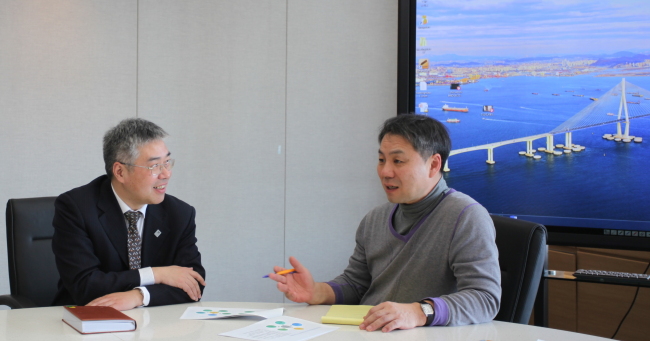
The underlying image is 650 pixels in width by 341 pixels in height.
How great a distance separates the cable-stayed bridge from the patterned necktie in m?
1.42

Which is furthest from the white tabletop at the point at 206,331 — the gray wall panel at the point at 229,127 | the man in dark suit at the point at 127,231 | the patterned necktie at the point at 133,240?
the gray wall panel at the point at 229,127

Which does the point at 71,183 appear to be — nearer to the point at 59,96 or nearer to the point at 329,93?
the point at 59,96

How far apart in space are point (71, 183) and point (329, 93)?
1.76 meters

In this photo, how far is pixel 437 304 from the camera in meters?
1.66

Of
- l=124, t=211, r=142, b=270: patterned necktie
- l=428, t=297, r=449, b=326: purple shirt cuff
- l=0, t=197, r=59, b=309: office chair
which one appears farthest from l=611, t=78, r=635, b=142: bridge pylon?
l=0, t=197, r=59, b=309: office chair

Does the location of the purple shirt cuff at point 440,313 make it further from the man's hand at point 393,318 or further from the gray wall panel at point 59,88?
the gray wall panel at point 59,88

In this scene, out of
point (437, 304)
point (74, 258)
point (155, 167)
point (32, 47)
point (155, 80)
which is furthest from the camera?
point (155, 80)

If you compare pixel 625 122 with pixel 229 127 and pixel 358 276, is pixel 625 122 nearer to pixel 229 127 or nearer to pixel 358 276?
pixel 358 276

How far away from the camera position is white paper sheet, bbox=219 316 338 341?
1.56 metres

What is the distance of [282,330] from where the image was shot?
1.64 m

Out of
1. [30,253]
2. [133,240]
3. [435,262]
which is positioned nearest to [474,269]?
[435,262]

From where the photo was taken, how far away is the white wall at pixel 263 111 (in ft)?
13.0

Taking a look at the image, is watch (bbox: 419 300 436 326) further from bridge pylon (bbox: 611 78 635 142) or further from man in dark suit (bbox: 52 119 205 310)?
bridge pylon (bbox: 611 78 635 142)

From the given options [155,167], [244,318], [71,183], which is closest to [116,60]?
[71,183]
